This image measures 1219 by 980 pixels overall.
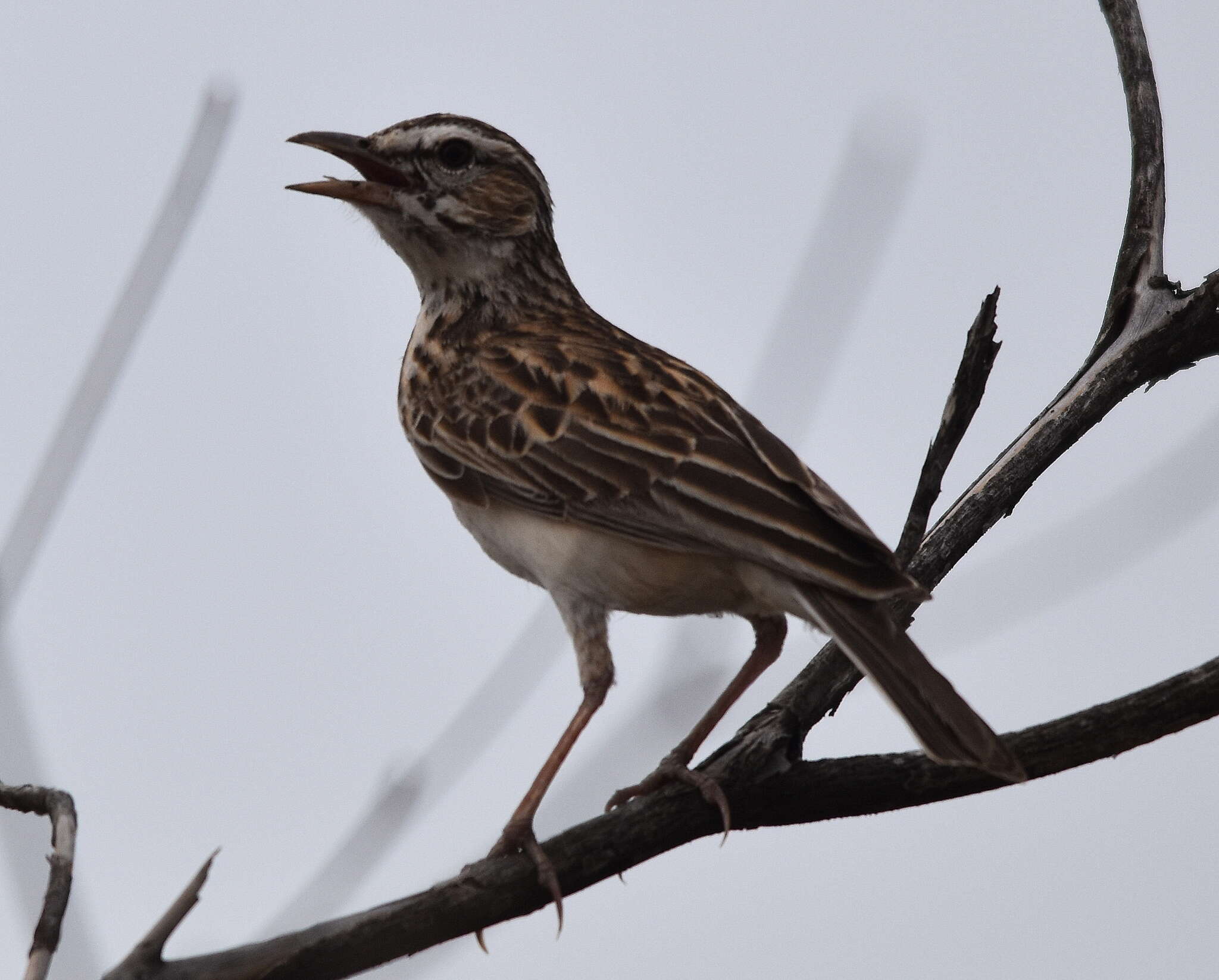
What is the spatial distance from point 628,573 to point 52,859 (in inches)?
101

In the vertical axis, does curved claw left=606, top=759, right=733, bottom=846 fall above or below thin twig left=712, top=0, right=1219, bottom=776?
below

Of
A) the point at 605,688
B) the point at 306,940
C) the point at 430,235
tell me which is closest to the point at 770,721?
the point at 605,688

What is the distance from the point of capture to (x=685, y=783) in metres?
5.15

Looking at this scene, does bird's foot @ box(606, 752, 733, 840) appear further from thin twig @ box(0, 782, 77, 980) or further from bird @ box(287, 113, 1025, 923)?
thin twig @ box(0, 782, 77, 980)

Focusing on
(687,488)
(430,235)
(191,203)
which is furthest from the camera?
(430,235)

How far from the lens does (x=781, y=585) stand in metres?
5.46

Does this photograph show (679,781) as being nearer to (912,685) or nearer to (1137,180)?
(912,685)

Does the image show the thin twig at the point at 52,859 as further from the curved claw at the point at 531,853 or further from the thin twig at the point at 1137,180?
the thin twig at the point at 1137,180

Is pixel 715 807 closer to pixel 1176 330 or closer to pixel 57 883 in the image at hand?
pixel 57 883

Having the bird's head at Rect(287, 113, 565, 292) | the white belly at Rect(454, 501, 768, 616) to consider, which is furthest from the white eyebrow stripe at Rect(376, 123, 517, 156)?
the white belly at Rect(454, 501, 768, 616)

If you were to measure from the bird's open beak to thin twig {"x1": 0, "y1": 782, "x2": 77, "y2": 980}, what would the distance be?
3.58m

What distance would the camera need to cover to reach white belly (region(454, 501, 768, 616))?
576 cm

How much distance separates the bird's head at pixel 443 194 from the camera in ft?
24.1

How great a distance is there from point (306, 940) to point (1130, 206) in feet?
15.3
